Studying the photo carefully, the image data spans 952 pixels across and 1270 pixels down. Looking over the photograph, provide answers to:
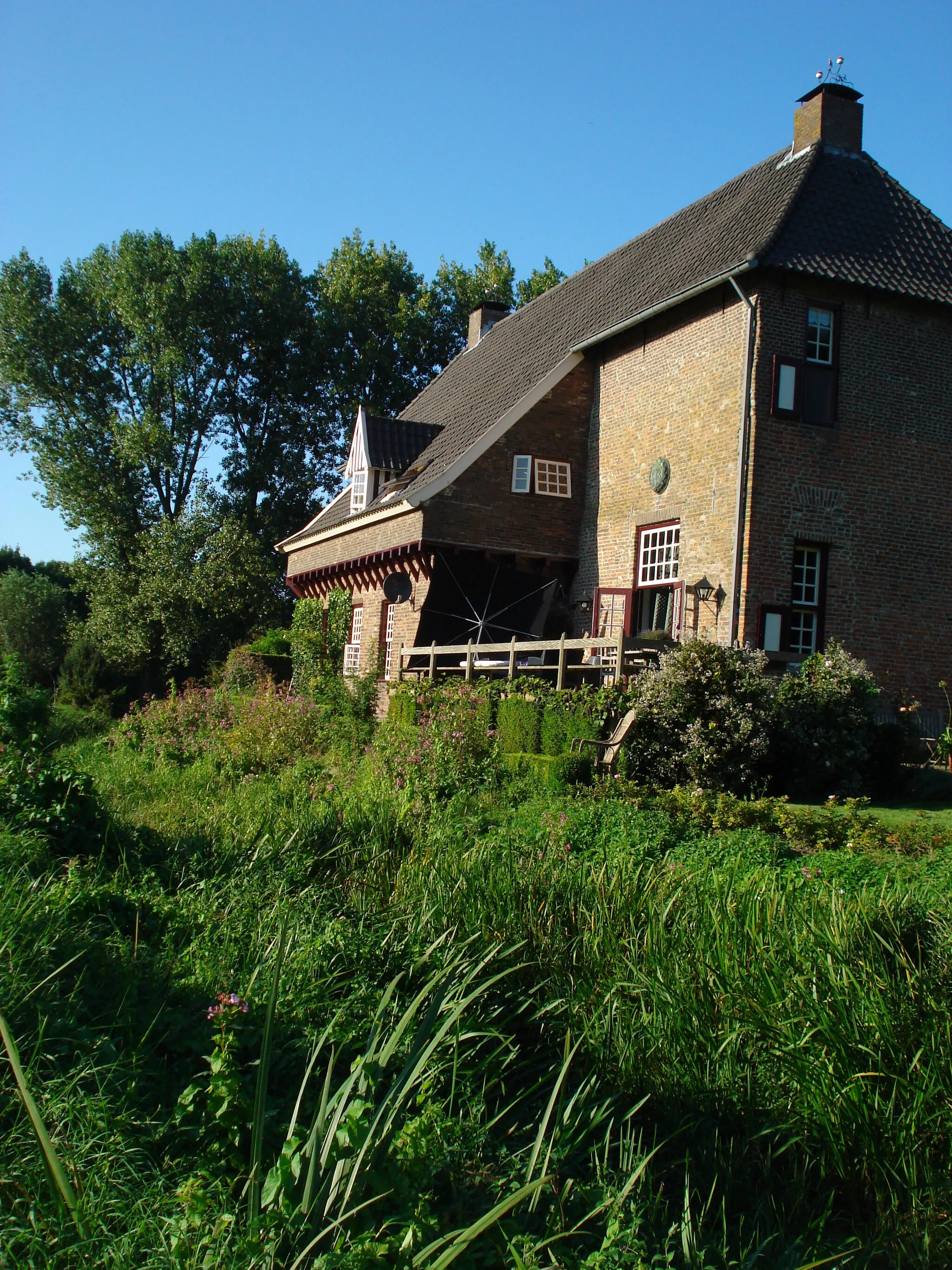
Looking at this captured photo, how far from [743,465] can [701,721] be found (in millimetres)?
4548

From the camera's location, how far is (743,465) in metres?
14.9

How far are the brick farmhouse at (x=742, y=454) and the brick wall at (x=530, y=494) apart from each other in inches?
1.4

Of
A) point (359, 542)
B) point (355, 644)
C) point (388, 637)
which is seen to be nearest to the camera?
point (388, 637)

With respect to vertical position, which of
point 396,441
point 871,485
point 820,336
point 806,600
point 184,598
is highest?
point 820,336

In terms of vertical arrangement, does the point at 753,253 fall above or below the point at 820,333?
above

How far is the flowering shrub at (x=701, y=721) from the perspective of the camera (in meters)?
12.0

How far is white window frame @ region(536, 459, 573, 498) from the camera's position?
1969 cm

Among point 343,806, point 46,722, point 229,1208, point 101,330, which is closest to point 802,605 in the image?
point 343,806

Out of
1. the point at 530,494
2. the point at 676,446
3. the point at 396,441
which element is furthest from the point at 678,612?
the point at 396,441

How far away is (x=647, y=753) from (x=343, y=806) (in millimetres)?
4347

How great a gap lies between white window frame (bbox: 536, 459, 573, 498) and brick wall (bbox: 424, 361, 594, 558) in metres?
0.07

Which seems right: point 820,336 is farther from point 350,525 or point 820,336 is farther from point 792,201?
point 350,525

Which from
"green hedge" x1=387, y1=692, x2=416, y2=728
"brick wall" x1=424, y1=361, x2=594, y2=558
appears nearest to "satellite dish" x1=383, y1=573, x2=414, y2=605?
"brick wall" x1=424, y1=361, x2=594, y2=558

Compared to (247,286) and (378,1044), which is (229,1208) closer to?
(378,1044)
